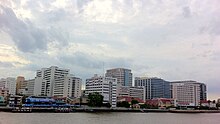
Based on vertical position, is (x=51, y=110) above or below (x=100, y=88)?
below

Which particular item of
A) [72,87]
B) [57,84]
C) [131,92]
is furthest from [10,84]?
[131,92]

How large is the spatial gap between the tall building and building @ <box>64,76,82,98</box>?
3480mm

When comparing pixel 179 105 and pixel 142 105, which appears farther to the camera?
pixel 179 105

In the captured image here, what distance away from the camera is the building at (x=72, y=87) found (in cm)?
16312

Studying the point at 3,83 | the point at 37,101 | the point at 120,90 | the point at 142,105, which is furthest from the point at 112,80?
the point at 3,83

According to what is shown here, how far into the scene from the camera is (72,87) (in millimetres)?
165250

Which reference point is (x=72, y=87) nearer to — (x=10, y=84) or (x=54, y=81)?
(x=54, y=81)

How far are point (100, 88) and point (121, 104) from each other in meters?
13.3

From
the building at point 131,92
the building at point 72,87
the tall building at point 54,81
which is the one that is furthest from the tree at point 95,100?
the building at point 131,92

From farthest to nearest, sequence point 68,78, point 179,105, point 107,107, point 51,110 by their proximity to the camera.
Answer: point 179,105 < point 68,78 < point 107,107 < point 51,110

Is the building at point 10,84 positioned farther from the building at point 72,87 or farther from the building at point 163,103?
the building at point 163,103

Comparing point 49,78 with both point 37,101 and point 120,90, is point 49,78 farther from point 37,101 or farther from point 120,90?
point 37,101

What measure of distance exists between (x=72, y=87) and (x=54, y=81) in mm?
12803

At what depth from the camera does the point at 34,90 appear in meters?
173
